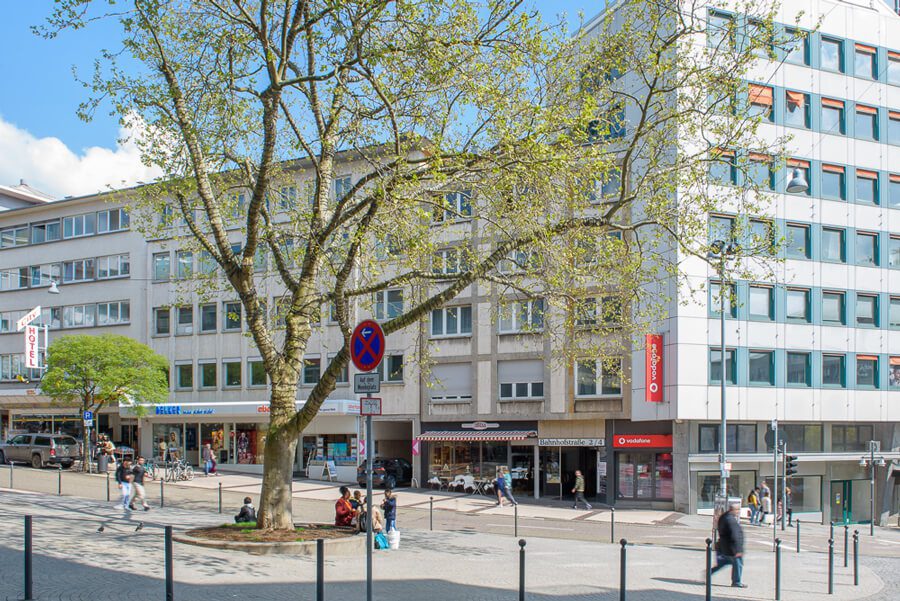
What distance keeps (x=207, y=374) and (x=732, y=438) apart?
25983 millimetres

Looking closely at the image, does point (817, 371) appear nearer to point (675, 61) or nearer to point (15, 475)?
point (675, 61)

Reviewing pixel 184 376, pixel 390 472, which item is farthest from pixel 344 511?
pixel 184 376

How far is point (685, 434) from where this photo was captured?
34094 millimetres

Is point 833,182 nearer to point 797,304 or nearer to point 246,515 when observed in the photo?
point 797,304

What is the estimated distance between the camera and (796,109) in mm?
36906

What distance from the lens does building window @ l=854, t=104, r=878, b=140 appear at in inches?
1507

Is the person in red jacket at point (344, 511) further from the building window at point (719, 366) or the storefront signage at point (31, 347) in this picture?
the storefront signage at point (31, 347)

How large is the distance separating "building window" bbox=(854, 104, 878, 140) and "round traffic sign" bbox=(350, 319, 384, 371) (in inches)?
1332

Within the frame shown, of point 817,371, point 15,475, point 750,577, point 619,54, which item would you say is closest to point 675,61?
point 619,54

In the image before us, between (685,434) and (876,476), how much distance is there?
11081 mm

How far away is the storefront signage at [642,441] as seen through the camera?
113 ft

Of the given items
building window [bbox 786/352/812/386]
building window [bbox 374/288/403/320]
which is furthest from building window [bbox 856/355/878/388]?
building window [bbox 374/288/403/320]

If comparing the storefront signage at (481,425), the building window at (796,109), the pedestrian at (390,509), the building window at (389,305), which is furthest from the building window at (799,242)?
the pedestrian at (390,509)

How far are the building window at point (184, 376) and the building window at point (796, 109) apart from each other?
101 feet
